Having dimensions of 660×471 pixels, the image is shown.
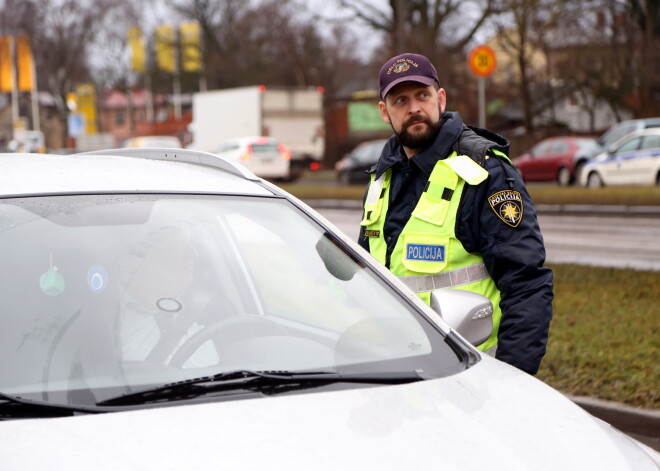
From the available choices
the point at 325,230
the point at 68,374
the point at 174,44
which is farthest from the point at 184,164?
the point at 174,44

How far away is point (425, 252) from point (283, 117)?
37.3 m

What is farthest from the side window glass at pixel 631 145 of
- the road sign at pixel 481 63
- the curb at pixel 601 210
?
the road sign at pixel 481 63

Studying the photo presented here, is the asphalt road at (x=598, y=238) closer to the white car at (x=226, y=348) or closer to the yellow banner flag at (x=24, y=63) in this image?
the white car at (x=226, y=348)

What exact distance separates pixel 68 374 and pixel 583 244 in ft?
44.4

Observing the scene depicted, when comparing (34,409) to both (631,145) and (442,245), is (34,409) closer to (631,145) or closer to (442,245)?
(442,245)

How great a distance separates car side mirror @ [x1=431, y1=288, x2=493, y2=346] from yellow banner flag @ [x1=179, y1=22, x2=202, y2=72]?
62.1m

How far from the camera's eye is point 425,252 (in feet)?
12.6

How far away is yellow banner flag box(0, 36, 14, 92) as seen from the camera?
62.6m

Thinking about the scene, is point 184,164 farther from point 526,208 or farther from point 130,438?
point 130,438

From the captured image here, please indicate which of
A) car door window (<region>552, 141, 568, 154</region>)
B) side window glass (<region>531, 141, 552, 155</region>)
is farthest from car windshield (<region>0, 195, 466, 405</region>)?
side window glass (<region>531, 141, 552, 155</region>)

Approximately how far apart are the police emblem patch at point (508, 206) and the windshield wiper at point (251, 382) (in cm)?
120

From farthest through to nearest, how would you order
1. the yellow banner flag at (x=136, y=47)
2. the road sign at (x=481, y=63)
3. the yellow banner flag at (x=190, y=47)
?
the yellow banner flag at (x=136, y=47), the yellow banner flag at (x=190, y=47), the road sign at (x=481, y=63)

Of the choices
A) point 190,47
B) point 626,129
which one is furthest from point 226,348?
point 190,47

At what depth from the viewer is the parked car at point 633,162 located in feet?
82.8
